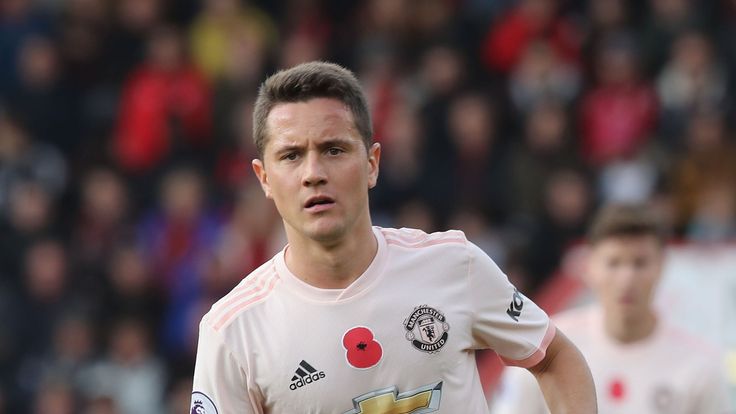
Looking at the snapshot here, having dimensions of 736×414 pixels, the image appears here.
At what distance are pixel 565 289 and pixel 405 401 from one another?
19.8 ft

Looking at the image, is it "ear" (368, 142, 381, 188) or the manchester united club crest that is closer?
the manchester united club crest

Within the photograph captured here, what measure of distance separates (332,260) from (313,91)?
0.56 metres

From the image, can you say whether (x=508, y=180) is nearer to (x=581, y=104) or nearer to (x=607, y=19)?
(x=581, y=104)

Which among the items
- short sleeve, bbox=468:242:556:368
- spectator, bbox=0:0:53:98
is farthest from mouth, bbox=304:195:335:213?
spectator, bbox=0:0:53:98

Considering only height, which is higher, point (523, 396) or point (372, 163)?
point (372, 163)

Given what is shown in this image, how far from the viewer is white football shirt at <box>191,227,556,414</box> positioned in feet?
15.1

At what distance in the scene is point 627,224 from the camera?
24.0 ft

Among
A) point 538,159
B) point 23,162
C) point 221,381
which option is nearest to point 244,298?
point 221,381

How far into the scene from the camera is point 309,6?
46.8 ft

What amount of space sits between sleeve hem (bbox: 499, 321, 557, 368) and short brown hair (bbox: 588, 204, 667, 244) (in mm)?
2440

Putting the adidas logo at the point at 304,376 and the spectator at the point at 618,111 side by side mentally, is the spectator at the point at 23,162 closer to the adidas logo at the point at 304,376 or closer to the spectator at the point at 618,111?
the spectator at the point at 618,111

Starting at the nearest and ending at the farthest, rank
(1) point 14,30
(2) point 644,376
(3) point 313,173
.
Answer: (3) point 313,173 < (2) point 644,376 < (1) point 14,30

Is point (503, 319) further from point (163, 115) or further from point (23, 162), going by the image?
point (23, 162)

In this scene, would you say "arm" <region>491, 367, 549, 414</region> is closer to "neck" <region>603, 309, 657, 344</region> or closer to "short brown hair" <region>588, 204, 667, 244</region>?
"neck" <region>603, 309, 657, 344</region>
